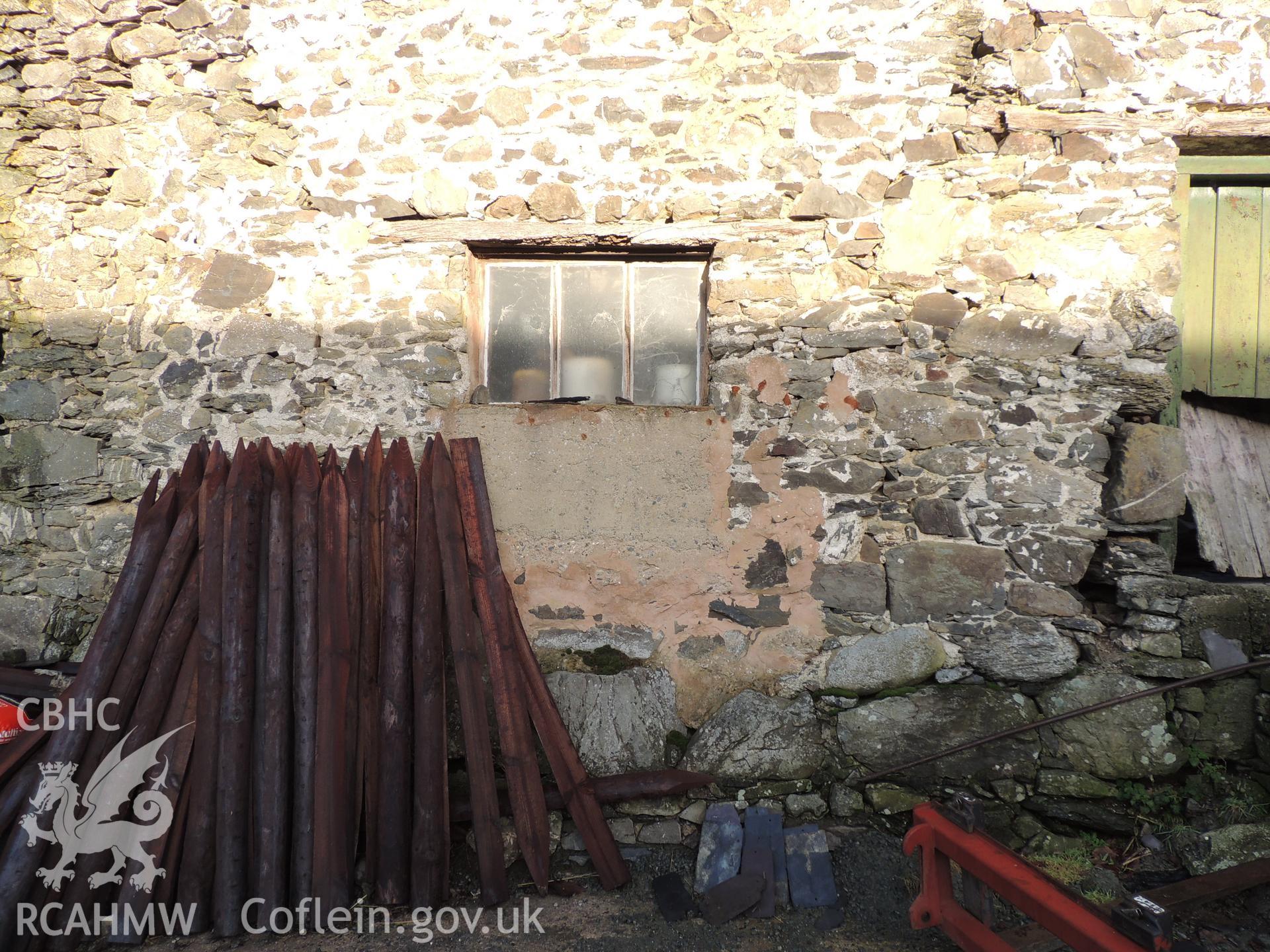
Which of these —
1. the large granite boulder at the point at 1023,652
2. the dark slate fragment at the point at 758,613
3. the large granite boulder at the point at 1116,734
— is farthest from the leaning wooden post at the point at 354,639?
the large granite boulder at the point at 1116,734

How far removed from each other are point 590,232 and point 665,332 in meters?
0.55

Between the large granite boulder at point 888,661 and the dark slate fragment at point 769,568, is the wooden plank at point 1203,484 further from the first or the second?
the dark slate fragment at point 769,568

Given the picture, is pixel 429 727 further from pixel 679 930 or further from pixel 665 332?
pixel 665 332

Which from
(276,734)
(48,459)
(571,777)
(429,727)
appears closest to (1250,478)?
(571,777)

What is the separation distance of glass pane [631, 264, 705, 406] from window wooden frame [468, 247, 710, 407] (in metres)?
0.02

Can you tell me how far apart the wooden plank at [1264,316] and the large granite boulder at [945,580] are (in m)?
1.44

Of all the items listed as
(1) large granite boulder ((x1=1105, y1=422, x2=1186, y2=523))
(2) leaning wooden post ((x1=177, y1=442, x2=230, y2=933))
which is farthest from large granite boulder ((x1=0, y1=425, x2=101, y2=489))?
(1) large granite boulder ((x1=1105, y1=422, x2=1186, y2=523))

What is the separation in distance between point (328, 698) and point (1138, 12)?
422 cm

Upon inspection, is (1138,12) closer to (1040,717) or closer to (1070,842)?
(1040,717)

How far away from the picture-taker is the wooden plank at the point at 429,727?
269 cm

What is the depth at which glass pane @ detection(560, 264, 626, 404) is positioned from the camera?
11.4ft

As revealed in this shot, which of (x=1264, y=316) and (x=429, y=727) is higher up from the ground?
(x=1264, y=316)

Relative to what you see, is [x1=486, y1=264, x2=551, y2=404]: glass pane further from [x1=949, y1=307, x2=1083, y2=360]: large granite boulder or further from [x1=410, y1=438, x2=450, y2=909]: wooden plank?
[x1=949, y1=307, x2=1083, y2=360]: large granite boulder

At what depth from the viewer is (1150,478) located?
10.2ft
